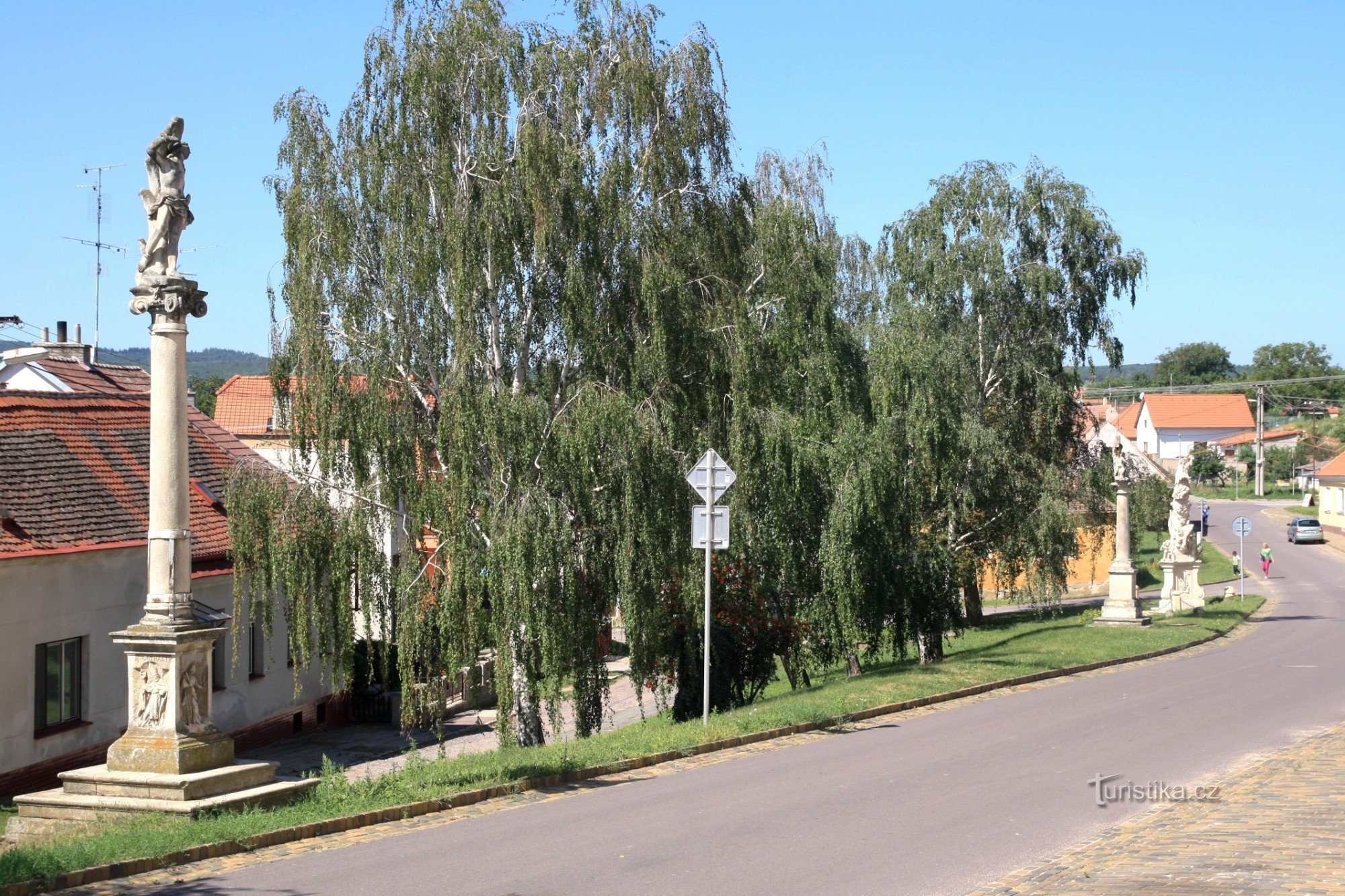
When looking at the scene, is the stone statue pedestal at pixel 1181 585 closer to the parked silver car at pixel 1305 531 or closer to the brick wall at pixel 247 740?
the brick wall at pixel 247 740

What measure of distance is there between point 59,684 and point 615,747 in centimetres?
930

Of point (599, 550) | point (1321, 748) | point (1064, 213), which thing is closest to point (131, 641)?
point (599, 550)

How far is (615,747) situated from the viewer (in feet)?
47.1

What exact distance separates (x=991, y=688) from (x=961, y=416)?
10.7 m

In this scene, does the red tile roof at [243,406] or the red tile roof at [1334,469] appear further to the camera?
the red tile roof at [1334,469]

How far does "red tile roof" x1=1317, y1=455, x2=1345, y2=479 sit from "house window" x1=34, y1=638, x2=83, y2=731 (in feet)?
236

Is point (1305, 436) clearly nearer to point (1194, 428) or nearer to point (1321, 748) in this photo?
point (1194, 428)

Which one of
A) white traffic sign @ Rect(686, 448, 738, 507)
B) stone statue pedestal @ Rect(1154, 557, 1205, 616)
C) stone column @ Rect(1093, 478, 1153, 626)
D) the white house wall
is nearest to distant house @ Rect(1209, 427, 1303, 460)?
stone statue pedestal @ Rect(1154, 557, 1205, 616)

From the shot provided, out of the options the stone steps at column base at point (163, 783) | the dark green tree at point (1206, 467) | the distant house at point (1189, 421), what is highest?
the distant house at point (1189, 421)

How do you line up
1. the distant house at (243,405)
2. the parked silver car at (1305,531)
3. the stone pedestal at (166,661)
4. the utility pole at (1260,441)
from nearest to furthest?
the stone pedestal at (166,661) → the distant house at (243,405) → the parked silver car at (1305,531) → the utility pole at (1260,441)

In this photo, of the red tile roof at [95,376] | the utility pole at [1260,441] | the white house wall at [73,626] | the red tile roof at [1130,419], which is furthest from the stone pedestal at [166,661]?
the red tile roof at [1130,419]

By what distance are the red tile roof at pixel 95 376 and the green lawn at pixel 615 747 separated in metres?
14.3

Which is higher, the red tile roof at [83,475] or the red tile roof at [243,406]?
the red tile roof at [243,406]

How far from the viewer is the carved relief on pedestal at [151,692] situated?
11227 mm
